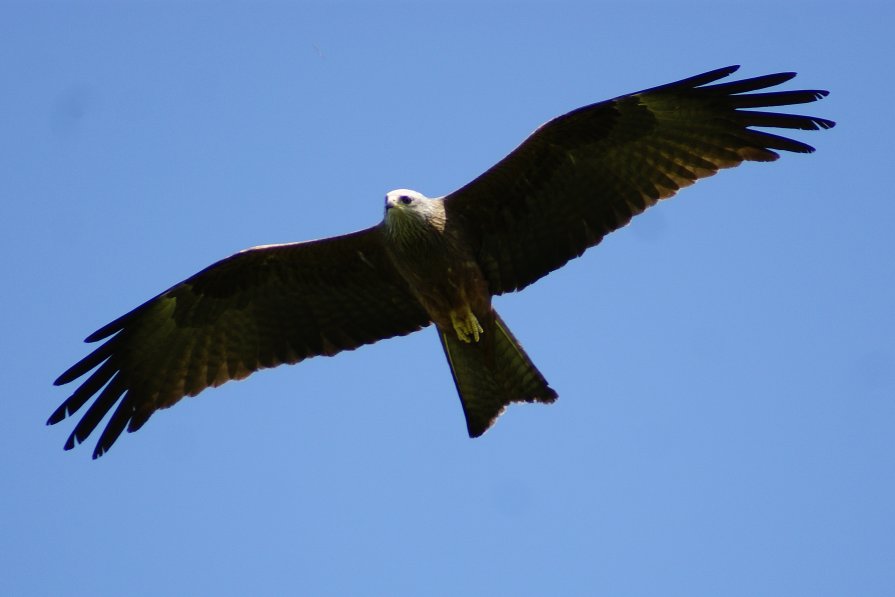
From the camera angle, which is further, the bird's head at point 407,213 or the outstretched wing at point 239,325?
the outstretched wing at point 239,325

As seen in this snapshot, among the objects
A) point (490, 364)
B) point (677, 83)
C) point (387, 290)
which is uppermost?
point (677, 83)

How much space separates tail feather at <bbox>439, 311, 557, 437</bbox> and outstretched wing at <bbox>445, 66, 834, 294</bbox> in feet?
1.67

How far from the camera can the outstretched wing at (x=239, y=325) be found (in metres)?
9.90

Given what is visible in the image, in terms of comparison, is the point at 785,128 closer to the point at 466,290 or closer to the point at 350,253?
the point at 466,290

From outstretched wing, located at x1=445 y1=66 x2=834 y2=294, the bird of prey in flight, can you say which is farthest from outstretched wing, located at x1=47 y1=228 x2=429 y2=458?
outstretched wing, located at x1=445 y1=66 x2=834 y2=294

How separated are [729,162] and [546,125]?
1357 millimetres

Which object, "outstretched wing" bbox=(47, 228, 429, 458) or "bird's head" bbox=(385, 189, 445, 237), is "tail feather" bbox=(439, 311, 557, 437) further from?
"bird's head" bbox=(385, 189, 445, 237)

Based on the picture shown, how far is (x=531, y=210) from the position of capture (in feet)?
31.6

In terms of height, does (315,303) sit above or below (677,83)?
below

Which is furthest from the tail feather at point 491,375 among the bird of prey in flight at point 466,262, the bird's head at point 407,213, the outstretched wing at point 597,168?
the bird's head at point 407,213

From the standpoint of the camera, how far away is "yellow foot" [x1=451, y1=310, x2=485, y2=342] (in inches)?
370

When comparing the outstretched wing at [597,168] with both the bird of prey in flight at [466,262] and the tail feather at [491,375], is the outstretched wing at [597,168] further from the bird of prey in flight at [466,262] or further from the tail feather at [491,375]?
the tail feather at [491,375]

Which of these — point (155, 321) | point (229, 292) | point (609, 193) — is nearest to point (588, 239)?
point (609, 193)

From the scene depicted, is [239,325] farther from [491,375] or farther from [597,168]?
[597,168]
